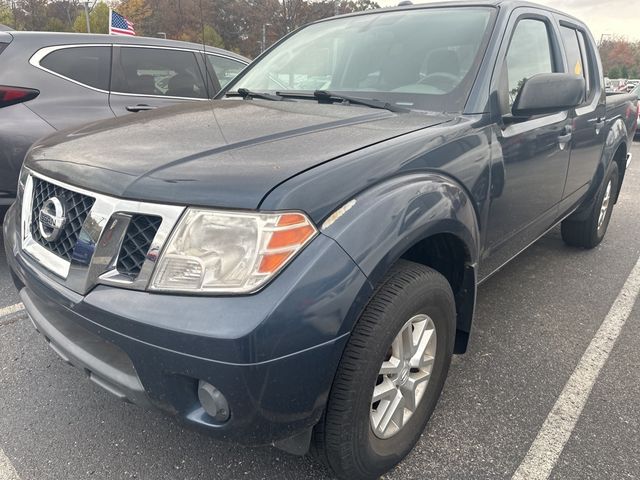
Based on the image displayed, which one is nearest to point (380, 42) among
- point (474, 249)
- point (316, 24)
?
point (316, 24)

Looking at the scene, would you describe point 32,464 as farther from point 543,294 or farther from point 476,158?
point 543,294

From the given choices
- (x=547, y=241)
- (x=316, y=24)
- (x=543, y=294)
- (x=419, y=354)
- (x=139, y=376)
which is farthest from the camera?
(x=547, y=241)

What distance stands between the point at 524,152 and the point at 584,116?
3.84ft

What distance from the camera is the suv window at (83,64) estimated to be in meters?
3.81

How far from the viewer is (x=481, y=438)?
211 cm

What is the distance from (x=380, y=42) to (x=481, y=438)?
199 centimetres

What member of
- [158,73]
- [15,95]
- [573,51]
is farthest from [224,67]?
[573,51]

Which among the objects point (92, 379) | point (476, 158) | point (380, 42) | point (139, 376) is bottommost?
point (92, 379)

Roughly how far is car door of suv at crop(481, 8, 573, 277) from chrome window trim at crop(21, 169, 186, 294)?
147 centimetres

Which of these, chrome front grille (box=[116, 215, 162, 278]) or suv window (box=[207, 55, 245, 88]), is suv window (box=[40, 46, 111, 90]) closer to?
suv window (box=[207, 55, 245, 88])

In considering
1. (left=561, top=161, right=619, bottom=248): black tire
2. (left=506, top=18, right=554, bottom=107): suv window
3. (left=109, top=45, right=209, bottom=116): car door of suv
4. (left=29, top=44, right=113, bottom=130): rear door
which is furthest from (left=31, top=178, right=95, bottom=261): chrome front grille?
(left=561, top=161, right=619, bottom=248): black tire

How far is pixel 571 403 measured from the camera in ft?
7.66

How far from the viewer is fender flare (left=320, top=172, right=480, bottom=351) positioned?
4.90 feet

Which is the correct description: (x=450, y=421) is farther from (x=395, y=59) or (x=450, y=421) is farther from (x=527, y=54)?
(x=527, y=54)
